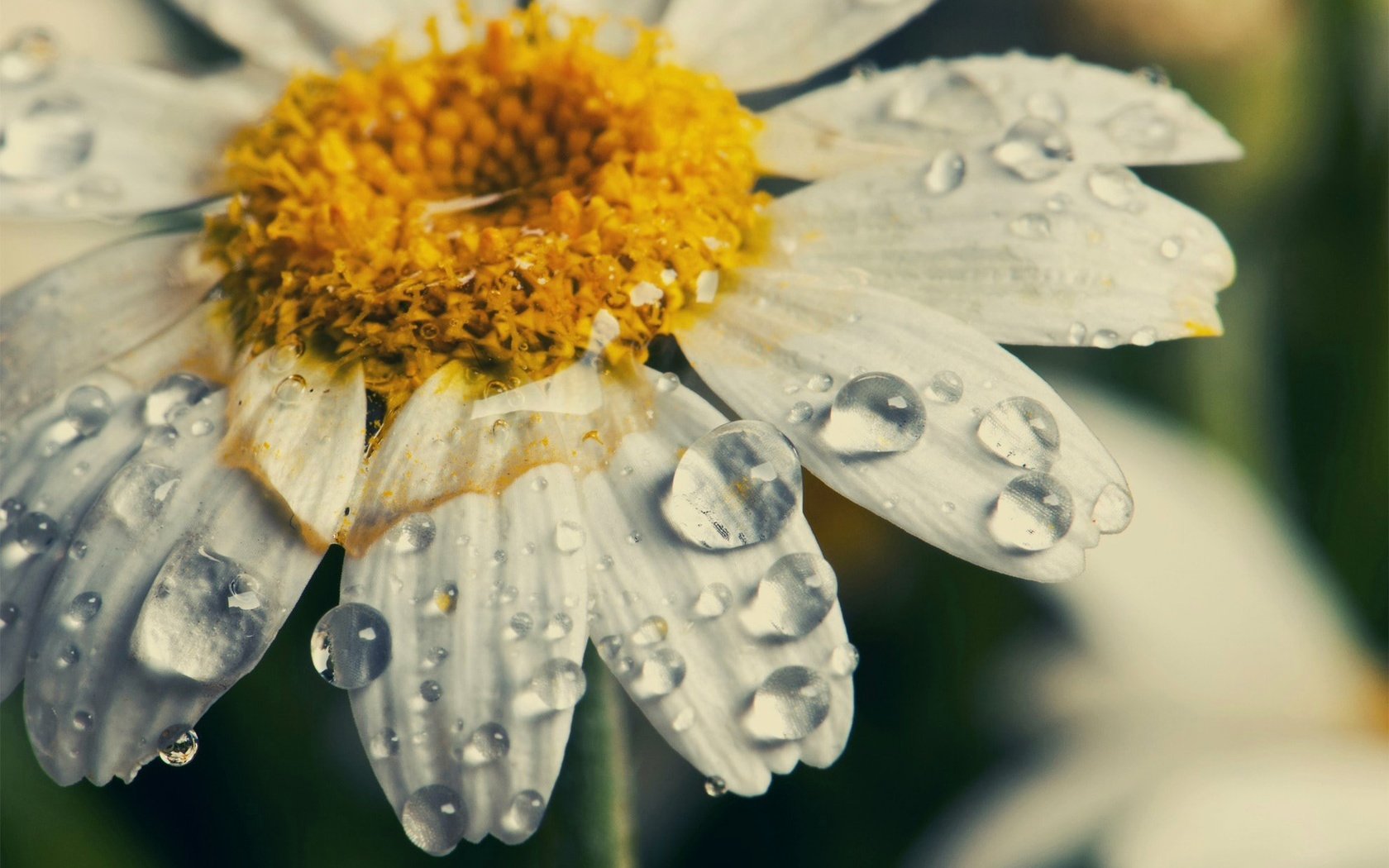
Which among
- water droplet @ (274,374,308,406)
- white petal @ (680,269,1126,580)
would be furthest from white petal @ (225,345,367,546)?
white petal @ (680,269,1126,580)

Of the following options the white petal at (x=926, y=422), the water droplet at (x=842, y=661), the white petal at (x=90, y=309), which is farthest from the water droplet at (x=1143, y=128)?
the white petal at (x=90, y=309)

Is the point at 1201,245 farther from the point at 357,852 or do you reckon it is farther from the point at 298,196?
the point at 357,852

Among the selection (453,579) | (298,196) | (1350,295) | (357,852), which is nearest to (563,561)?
(453,579)

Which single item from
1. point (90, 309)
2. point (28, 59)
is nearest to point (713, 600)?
point (90, 309)

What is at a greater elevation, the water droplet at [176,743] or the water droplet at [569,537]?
the water droplet at [569,537]

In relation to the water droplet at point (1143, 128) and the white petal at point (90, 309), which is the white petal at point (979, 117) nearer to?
the water droplet at point (1143, 128)

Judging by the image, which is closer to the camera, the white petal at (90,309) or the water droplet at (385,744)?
the water droplet at (385,744)

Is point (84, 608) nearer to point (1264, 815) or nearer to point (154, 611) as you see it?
point (154, 611)
